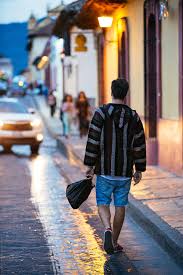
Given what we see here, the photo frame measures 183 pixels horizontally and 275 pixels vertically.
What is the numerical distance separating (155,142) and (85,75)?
62.3 feet


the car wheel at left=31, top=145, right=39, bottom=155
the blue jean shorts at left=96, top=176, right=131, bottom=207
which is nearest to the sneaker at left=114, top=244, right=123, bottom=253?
the blue jean shorts at left=96, top=176, right=131, bottom=207

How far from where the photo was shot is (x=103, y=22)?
1945cm

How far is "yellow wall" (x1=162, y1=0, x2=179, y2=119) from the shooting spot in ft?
45.0

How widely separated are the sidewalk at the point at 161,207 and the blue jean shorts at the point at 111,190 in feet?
2.22

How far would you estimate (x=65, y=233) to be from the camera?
8867 millimetres

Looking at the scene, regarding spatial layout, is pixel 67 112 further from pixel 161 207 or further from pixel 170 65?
pixel 161 207

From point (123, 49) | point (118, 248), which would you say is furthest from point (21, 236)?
point (123, 49)

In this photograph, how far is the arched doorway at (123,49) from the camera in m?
18.6

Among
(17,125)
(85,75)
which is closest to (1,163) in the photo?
(17,125)

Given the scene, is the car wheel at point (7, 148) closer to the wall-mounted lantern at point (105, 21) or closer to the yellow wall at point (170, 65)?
the wall-mounted lantern at point (105, 21)

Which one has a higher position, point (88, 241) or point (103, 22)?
point (103, 22)

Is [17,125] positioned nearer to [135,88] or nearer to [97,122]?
[135,88]

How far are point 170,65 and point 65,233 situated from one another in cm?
617

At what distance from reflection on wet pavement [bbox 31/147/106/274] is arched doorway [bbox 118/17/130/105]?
5407 millimetres
